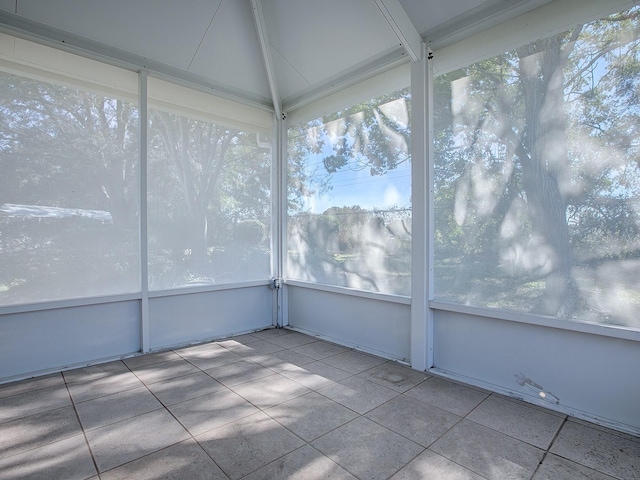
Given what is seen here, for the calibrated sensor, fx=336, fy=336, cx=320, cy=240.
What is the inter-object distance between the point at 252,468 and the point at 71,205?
2.73 meters

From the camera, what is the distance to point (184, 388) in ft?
8.64

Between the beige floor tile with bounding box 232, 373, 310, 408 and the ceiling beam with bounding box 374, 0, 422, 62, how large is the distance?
2.93m

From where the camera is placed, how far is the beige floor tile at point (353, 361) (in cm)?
305

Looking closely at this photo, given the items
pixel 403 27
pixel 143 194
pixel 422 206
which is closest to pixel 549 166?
pixel 422 206

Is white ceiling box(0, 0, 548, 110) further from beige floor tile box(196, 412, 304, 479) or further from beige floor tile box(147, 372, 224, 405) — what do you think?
beige floor tile box(196, 412, 304, 479)

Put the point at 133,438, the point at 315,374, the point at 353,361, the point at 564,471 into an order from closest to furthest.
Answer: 1. the point at 564,471
2. the point at 133,438
3. the point at 315,374
4. the point at 353,361

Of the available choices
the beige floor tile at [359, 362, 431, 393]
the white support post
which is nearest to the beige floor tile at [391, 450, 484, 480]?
the beige floor tile at [359, 362, 431, 393]

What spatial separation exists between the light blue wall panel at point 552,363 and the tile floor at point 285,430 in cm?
14

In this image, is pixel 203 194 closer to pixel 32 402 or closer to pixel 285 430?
pixel 32 402

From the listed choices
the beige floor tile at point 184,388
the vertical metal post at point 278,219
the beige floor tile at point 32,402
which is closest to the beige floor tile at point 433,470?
the beige floor tile at point 184,388

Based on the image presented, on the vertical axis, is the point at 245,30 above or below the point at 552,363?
above

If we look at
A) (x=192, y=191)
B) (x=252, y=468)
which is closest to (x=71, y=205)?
(x=192, y=191)

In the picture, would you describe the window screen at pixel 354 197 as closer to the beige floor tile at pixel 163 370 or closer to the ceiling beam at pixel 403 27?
the ceiling beam at pixel 403 27

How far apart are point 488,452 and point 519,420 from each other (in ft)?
1.57
